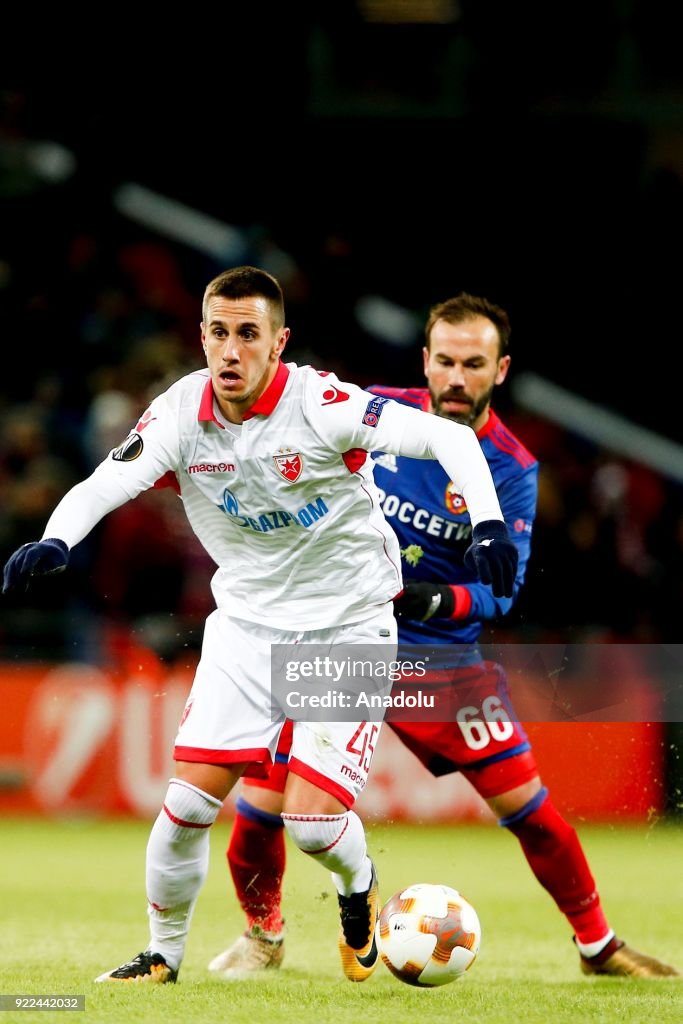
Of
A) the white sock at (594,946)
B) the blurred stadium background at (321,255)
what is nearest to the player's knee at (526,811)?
the white sock at (594,946)

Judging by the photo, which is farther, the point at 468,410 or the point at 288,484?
the point at 468,410

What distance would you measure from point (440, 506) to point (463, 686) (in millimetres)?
644

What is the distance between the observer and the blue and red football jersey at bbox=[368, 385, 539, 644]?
584cm

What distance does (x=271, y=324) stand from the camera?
4996mm

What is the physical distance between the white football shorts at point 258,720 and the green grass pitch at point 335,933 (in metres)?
0.67

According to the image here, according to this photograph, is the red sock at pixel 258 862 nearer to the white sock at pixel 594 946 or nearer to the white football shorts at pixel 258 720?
the white football shorts at pixel 258 720

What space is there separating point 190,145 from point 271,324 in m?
10.5

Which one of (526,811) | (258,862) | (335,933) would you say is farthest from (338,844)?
(335,933)

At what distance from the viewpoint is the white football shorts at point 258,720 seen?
196 inches

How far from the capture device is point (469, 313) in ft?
19.4

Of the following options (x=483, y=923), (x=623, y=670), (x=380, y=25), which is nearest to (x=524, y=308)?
(x=380, y=25)

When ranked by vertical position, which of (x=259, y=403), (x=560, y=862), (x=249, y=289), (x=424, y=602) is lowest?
(x=560, y=862)

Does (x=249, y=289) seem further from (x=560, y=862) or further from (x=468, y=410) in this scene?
(x=560, y=862)

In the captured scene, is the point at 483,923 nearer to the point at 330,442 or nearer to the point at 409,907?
the point at 409,907
